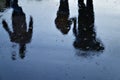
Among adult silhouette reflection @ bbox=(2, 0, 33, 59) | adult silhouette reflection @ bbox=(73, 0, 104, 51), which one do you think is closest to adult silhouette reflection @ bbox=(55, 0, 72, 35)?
adult silhouette reflection @ bbox=(73, 0, 104, 51)

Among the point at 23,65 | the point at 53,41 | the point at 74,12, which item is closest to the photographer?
the point at 23,65

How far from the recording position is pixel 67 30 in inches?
500

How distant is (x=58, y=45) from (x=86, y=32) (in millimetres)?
1375

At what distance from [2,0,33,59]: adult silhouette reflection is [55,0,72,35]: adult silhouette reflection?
35.8 inches

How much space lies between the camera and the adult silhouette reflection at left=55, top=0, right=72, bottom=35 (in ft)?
42.3

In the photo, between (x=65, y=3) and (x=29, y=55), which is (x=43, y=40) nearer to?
(x=29, y=55)

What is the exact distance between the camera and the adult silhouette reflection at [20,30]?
11352mm

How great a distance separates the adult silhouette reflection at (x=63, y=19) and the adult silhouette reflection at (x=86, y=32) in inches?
14.0

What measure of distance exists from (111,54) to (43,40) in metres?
2.25

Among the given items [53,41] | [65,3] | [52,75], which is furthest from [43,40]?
[65,3]

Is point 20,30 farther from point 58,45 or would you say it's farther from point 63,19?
point 63,19

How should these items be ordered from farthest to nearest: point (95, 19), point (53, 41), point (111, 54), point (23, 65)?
point (95, 19) < point (53, 41) < point (111, 54) < point (23, 65)

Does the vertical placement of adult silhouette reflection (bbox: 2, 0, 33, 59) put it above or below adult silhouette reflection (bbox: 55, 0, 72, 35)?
above

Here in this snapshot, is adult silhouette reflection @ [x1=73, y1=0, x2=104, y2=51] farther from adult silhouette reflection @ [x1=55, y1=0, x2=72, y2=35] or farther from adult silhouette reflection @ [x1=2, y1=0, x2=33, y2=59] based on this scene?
adult silhouette reflection @ [x1=2, y1=0, x2=33, y2=59]
